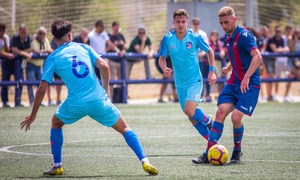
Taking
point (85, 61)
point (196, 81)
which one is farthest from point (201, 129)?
point (85, 61)

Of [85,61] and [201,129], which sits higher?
[85,61]

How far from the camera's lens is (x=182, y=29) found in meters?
11.5

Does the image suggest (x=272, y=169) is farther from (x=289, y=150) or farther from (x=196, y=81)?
(x=196, y=81)

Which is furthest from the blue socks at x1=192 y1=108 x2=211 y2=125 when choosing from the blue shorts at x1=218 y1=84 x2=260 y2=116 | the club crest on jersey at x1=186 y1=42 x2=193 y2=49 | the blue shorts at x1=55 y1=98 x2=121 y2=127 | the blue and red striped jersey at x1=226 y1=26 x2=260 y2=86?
the blue shorts at x1=55 y1=98 x2=121 y2=127

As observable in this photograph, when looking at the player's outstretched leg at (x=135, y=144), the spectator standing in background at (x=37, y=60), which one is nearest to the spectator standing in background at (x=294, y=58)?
the spectator standing in background at (x=37, y=60)

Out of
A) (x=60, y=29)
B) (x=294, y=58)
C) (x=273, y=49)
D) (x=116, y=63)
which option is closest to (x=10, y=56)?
(x=116, y=63)

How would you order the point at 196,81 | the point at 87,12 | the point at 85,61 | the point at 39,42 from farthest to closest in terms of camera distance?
the point at 87,12, the point at 39,42, the point at 196,81, the point at 85,61

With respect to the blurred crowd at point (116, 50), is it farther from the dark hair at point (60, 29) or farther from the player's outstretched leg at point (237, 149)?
the dark hair at point (60, 29)

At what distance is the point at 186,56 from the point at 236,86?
1.71 meters

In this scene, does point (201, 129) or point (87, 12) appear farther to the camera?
point (87, 12)

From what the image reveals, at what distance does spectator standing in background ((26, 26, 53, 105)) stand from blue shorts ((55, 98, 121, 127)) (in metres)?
11.9

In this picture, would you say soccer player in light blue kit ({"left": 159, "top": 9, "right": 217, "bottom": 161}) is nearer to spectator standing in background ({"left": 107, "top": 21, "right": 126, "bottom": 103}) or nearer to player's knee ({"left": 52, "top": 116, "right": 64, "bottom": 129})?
player's knee ({"left": 52, "top": 116, "right": 64, "bottom": 129})

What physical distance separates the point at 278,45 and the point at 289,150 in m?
12.3

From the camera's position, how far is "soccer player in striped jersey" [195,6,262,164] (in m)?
9.74
